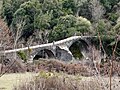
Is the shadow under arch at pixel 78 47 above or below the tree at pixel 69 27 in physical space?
below

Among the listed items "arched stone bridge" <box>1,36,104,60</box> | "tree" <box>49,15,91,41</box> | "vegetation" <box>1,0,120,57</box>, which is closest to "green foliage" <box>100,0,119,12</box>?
"vegetation" <box>1,0,120,57</box>

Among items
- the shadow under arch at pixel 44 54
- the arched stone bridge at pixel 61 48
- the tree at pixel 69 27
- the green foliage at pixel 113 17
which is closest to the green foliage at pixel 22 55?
the arched stone bridge at pixel 61 48

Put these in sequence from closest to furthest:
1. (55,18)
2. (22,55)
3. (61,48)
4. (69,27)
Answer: (22,55) < (61,48) < (69,27) < (55,18)

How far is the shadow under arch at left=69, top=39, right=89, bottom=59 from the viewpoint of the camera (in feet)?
112

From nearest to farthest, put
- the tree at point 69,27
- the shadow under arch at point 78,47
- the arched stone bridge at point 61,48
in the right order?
the arched stone bridge at point 61,48, the tree at point 69,27, the shadow under arch at point 78,47

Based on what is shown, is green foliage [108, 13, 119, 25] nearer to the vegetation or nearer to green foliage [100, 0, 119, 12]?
the vegetation

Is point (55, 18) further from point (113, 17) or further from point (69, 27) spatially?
point (113, 17)

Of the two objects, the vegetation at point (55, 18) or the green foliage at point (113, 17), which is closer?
the vegetation at point (55, 18)

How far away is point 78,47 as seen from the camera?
35.5m

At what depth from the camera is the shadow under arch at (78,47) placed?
34128 mm

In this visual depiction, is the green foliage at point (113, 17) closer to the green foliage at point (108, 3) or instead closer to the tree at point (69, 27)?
the green foliage at point (108, 3)

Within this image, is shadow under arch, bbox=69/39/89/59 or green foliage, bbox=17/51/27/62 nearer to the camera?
green foliage, bbox=17/51/27/62

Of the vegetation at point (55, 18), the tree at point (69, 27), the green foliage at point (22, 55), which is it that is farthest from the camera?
the tree at point (69, 27)

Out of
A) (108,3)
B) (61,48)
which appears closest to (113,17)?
(108,3)
